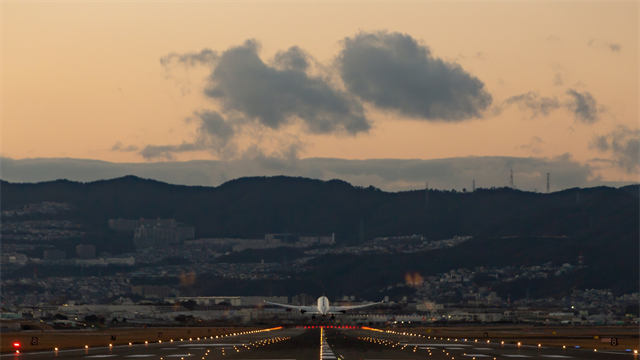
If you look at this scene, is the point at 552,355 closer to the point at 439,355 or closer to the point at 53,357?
the point at 439,355

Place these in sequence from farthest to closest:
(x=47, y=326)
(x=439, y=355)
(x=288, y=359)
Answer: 1. (x=47, y=326)
2. (x=439, y=355)
3. (x=288, y=359)

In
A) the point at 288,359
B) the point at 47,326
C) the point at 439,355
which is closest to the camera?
the point at 288,359

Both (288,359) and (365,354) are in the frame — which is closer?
(288,359)

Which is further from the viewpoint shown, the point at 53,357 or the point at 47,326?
the point at 47,326

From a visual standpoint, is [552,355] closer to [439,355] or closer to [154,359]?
[439,355]

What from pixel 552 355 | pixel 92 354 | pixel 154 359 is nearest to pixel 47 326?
pixel 92 354

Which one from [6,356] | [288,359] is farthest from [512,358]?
[6,356]

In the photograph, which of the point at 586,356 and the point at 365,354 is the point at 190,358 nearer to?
the point at 365,354

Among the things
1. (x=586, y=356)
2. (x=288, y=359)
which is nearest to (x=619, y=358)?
(x=586, y=356)
